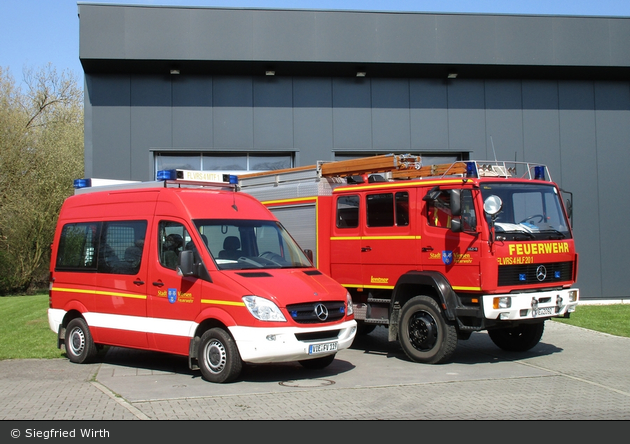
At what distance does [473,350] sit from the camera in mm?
11891

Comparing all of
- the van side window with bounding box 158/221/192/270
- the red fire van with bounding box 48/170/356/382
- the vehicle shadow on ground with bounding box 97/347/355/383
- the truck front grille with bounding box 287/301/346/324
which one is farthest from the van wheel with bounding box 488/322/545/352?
the van side window with bounding box 158/221/192/270

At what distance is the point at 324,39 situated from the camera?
60.4 ft

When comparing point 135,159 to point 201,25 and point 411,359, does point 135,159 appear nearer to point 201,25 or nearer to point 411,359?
point 201,25

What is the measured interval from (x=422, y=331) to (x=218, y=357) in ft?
10.9

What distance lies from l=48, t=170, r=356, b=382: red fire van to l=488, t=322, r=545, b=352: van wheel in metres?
3.72

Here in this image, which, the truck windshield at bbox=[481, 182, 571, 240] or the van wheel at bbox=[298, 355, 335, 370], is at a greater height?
the truck windshield at bbox=[481, 182, 571, 240]

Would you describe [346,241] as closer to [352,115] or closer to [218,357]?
[218,357]

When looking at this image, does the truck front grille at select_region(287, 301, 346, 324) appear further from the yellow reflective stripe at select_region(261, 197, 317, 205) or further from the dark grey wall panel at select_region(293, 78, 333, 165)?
the dark grey wall panel at select_region(293, 78, 333, 165)

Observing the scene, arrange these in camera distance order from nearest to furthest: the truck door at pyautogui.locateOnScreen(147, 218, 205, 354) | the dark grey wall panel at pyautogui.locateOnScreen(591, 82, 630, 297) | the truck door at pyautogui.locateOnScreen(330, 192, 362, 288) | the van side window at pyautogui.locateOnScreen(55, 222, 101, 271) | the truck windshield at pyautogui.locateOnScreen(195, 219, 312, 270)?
the truck door at pyautogui.locateOnScreen(147, 218, 205, 354) < the truck windshield at pyautogui.locateOnScreen(195, 219, 312, 270) < the van side window at pyautogui.locateOnScreen(55, 222, 101, 271) < the truck door at pyautogui.locateOnScreen(330, 192, 362, 288) < the dark grey wall panel at pyautogui.locateOnScreen(591, 82, 630, 297)

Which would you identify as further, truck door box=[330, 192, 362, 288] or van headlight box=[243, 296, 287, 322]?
truck door box=[330, 192, 362, 288]

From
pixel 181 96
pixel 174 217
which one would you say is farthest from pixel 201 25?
pixel 174 217

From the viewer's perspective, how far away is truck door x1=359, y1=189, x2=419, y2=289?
35.0 ft

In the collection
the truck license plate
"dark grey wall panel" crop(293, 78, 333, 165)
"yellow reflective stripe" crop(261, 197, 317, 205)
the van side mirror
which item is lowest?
the truck license plate

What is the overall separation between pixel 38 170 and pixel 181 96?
12.7 m
